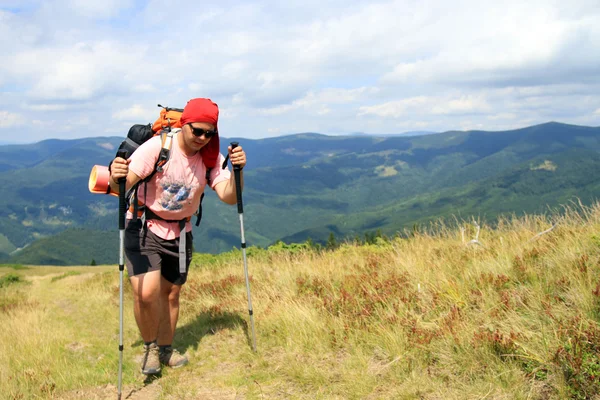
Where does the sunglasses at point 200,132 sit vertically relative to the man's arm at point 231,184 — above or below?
above

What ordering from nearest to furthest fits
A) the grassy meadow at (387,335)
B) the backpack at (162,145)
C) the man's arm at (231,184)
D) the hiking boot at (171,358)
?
1. the grassy meadow at (387,335)
2. the backpack at (162,145)
3. the man's arm at (231,184)
4. the hiking boot at (171,358)

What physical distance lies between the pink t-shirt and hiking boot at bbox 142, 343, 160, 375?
55.4 inches

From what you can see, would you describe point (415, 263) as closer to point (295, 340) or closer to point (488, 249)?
point (488, 249)

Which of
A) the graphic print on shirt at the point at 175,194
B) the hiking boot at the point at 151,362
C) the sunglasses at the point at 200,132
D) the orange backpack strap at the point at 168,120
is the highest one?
the orange backpack strap at the point at 168,120

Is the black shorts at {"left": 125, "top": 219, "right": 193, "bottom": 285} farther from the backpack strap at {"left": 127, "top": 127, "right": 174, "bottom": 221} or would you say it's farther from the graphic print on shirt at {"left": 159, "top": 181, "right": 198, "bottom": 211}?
the graphic print on shirt at {"left": 159, "top": 181, "right": 198, "bottom": 211}

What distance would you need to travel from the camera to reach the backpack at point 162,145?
5.13m

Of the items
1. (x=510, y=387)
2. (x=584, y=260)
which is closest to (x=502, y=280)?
(x=584, y=260)

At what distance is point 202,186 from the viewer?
550 centimetres

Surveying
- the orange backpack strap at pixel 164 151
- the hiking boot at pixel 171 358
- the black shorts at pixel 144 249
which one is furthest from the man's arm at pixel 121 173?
the hiking boot at pixel 171 358

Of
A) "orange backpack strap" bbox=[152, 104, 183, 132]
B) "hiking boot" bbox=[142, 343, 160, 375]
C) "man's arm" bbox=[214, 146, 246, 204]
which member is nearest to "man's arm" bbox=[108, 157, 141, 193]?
"orange backpack strap" bbox=[152, 104, 183, 132]

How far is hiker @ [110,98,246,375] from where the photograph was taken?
505cm

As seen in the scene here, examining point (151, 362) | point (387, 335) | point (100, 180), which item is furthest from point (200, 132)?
point (387, 335)

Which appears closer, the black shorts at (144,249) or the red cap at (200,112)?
the red cap at (200,112)

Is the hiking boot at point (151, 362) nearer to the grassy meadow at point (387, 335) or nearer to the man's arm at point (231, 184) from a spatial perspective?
the grassy meadow at point (387, 335)
